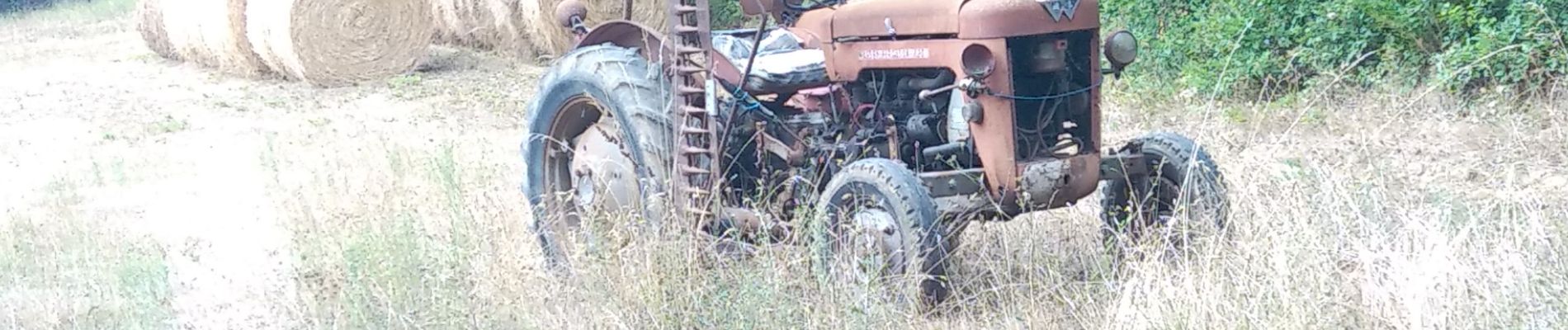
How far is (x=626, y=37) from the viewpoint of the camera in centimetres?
584

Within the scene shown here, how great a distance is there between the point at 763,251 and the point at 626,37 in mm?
1337

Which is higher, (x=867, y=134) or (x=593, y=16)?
(x=867, y=134)

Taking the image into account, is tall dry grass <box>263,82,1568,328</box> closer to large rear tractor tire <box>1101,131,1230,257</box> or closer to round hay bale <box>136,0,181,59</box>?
large rear tractor tire <box>1101,131,1230,257</box>

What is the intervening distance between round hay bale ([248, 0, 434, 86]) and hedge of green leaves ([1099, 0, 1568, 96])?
252 inches

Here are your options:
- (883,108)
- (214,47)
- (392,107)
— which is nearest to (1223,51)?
(883,108)

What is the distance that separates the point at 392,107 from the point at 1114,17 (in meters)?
5.08

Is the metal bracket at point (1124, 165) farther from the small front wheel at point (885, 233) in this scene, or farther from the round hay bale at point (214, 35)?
the round hay bale at point (214, 35)

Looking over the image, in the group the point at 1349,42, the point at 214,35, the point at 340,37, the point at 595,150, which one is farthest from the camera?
the point at 214,35

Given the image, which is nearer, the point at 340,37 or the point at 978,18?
the point at 978,18

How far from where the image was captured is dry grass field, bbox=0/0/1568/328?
4.05 m

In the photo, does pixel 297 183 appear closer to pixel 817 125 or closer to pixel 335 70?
pixel 817 125

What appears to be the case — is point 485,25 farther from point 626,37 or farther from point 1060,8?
point 1060,8

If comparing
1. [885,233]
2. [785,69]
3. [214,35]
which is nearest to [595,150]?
[785,69]

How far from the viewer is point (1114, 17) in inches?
397
